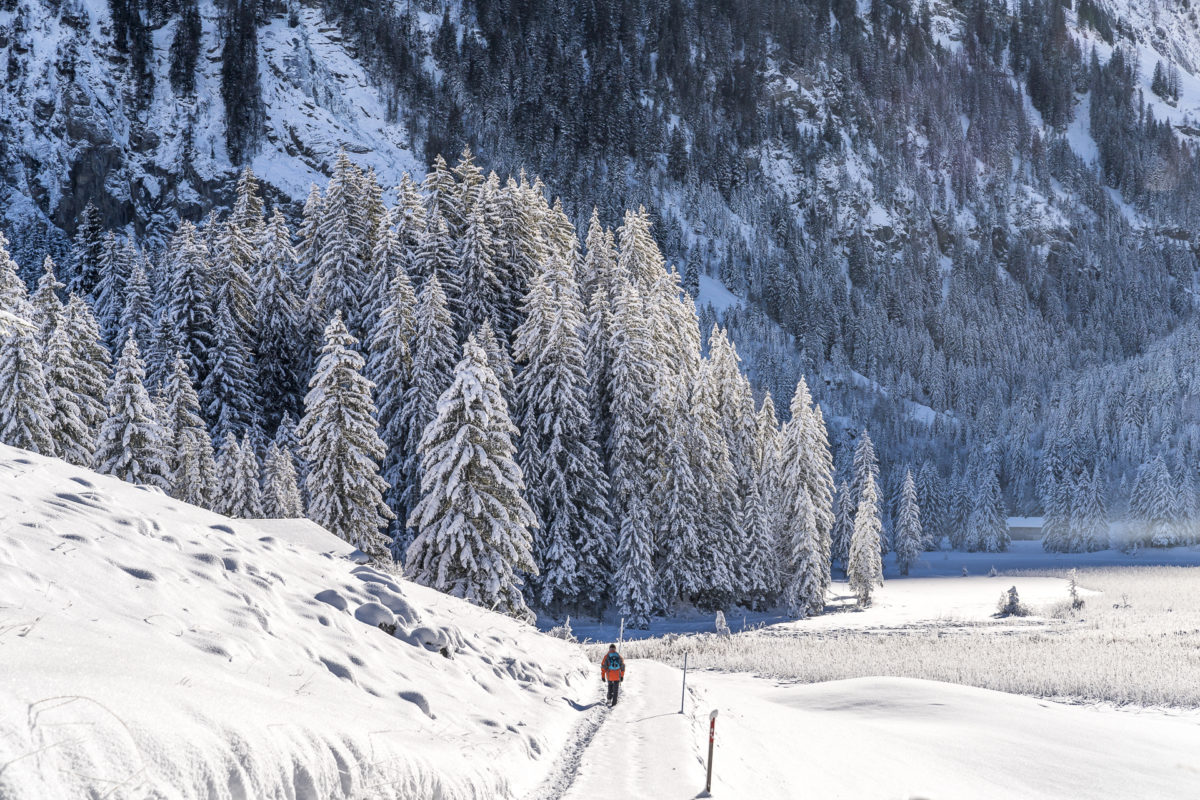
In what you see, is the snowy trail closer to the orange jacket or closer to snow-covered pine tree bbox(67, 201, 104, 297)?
the orange jacket

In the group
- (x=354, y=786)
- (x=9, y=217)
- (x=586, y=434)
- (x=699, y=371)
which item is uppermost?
(x=9, y=217)

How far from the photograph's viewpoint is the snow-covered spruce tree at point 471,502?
25.6 m

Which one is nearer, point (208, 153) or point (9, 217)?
point (9, 217)

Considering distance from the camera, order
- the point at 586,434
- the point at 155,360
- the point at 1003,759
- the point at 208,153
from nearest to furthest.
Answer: the point at 1003,759, the point at 586,434, the point at 155,360, the point at 208,153

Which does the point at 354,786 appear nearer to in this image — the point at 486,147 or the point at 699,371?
the point at 699,371

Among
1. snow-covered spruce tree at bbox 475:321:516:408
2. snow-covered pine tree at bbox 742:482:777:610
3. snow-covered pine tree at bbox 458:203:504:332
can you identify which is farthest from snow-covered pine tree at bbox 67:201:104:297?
snow-covered pine tree at bbox 742:482:777:610

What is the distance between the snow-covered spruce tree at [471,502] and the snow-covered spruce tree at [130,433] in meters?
11.8

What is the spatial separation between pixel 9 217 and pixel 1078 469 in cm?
17777

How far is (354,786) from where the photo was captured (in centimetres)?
646

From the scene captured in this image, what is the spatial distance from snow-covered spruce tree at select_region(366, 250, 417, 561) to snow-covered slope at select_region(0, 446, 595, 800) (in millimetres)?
23195

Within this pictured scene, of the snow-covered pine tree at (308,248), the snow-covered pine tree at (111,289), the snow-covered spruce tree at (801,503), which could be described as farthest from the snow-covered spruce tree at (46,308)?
the snow-covered spruce tree at (801,503)

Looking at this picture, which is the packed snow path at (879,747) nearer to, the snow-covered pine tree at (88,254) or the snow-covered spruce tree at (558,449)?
the snow-covered spruce tree at (558,449)

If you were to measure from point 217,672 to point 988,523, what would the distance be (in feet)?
397

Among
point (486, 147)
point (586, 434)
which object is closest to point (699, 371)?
point (586, 434)
